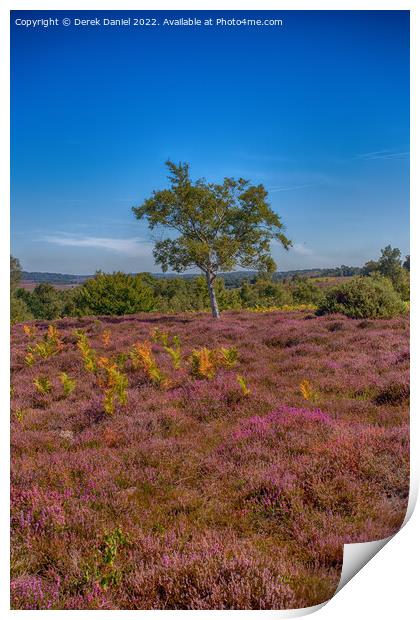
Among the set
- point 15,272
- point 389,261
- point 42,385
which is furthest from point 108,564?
point 389,261

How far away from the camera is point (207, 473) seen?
3.55 m

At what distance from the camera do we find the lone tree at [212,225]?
14.5 feet

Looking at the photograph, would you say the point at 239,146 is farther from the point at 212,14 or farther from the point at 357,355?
the point at 357,355

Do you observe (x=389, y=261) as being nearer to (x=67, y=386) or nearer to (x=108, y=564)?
(x=108, y=564)

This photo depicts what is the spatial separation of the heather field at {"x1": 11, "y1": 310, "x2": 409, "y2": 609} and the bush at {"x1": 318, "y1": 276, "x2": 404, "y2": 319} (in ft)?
4.54

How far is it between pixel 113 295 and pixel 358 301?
16.9ft

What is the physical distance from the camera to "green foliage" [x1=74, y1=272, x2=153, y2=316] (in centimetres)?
500

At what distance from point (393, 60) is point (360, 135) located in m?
0.69

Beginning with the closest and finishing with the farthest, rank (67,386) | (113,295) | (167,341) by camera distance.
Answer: (67,386), (113,295), (167,341)

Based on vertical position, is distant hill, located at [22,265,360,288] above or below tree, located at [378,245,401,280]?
below

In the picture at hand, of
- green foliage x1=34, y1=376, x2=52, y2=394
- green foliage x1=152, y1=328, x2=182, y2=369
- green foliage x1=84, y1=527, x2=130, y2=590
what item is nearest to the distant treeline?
green foliage x1=152, y1=328, x2=182, y2=369

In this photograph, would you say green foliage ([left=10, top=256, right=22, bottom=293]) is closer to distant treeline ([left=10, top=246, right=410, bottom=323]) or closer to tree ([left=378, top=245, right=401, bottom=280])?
distant treeline ([left=10, top=246, right=410, bottom=323])

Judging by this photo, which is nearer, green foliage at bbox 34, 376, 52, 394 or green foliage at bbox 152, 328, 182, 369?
green foliage at bbox 34, 376, 52, 394

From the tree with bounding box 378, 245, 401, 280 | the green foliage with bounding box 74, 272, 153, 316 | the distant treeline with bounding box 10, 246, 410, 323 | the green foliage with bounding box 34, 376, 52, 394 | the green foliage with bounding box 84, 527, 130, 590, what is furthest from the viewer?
the green foliage with bounding box 34, 376, 52, 394
